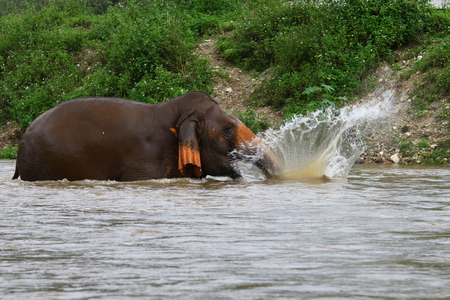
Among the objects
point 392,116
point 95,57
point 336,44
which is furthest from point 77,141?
point 95,57

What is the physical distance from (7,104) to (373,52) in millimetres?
9616

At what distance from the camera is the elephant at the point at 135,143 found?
823 cm

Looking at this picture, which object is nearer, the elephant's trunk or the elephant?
the elephant

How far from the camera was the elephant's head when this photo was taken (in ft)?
28.4

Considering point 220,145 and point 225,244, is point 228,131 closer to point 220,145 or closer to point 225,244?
point 220,145

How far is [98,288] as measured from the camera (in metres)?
3.00

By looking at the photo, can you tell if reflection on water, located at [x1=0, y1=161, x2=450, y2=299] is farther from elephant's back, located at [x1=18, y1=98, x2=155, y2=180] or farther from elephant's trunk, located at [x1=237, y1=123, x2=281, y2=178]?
elephant's trunk, located at [x1=237, y1=123, x2=281, y2=178]

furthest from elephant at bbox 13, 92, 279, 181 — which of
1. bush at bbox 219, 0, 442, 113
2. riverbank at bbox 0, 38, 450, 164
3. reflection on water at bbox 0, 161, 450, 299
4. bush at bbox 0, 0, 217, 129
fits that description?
bush at bbox 0, 0, 217, 129

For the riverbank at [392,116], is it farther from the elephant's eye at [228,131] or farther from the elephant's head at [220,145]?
the elephant's eye at [228,131]

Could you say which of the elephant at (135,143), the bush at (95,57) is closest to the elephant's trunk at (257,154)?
the elephant at (135,143)

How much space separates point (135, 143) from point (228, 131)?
44.1 inches

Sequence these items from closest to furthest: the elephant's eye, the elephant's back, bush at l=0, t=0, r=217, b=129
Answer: the elephant's back
the elephant's eye
bush at l=0, t=0, r=217, b=129

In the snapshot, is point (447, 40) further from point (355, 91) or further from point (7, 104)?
point (7, 104)

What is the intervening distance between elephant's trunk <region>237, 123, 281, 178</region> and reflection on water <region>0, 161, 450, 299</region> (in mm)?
1406
